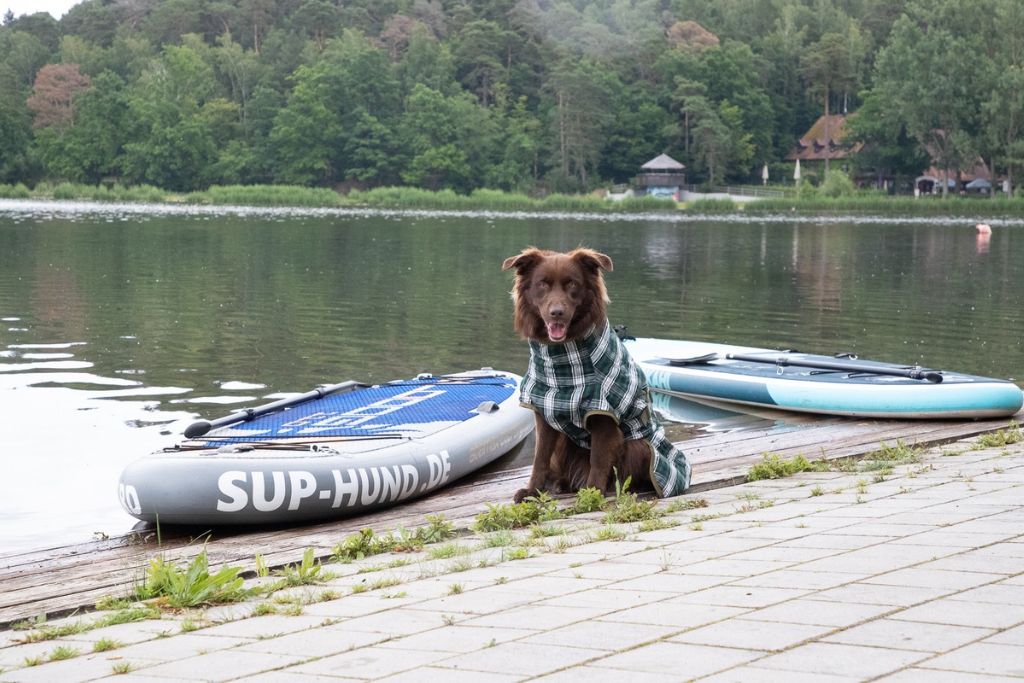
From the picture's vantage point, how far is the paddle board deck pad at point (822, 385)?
468 inches

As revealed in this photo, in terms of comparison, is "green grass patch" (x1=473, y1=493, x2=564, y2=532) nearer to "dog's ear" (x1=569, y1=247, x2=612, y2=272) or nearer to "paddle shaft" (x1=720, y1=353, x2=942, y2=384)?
"dog's ear" (x1=569, y1=247, x2=612, y2=272)

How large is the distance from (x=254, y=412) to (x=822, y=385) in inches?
222

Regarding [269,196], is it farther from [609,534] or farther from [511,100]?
[609,534]

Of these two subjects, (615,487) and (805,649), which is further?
(615,487)

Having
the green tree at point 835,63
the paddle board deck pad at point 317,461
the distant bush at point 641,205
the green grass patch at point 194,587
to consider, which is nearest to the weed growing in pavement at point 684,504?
the paddle board deck pad at point 317,461

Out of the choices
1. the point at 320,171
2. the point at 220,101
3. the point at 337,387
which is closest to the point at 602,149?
the point at 320,171

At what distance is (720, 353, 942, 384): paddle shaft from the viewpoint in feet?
40.9

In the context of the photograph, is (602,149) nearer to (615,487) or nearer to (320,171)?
(320,171)

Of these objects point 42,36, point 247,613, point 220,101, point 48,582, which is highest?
point 42,36

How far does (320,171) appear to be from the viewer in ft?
350

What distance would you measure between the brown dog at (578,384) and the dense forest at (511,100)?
83784 mm

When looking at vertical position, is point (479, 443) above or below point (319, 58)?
below

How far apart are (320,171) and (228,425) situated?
9888 cm

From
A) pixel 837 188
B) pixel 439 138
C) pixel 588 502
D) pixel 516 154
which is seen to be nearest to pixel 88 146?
pixel 439 138
